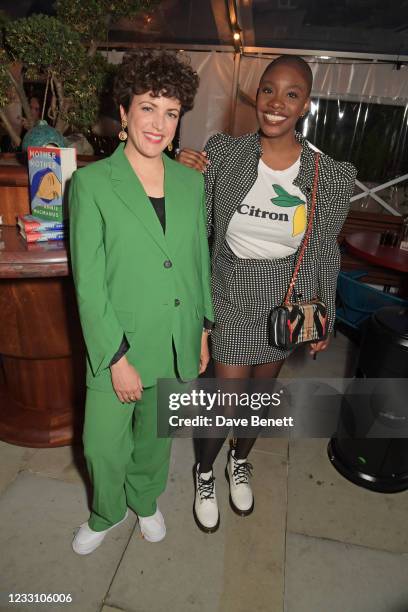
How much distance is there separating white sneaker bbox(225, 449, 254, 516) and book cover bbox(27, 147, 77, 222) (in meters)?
1.62

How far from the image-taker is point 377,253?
3.64 m

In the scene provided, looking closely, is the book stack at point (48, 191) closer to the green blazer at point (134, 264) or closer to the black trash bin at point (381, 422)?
the green blazer at point (134, 264)

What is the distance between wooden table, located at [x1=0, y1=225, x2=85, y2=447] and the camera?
1743 mm

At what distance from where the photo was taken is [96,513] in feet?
5.74

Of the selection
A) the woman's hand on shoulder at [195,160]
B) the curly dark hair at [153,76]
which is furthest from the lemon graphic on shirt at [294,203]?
the curly dark hair at [153,76]

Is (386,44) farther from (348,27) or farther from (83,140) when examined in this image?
(83,140)

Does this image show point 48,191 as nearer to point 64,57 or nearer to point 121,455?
point 64,57

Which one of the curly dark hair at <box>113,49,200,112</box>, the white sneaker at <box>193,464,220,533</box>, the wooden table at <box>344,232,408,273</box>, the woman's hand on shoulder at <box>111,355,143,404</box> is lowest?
the white sneaker at <box>193,464,220,533</box>

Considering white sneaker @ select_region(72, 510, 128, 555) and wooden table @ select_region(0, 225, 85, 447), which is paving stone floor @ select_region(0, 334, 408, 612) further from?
wooden table @ select_region(0, 225, 85, 447)

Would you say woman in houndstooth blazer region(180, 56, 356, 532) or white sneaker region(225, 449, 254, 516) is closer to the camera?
woman in houndstooth blazer region(180, 56, 356, 532)

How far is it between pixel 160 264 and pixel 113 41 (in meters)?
6.00

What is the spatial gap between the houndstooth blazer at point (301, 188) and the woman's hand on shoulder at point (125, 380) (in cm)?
70

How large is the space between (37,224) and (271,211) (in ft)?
3.57

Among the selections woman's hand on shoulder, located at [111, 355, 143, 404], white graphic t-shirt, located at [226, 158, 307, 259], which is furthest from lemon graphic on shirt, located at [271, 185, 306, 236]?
woman's hand on shoulder, located at [111, 355, 143, 404]
